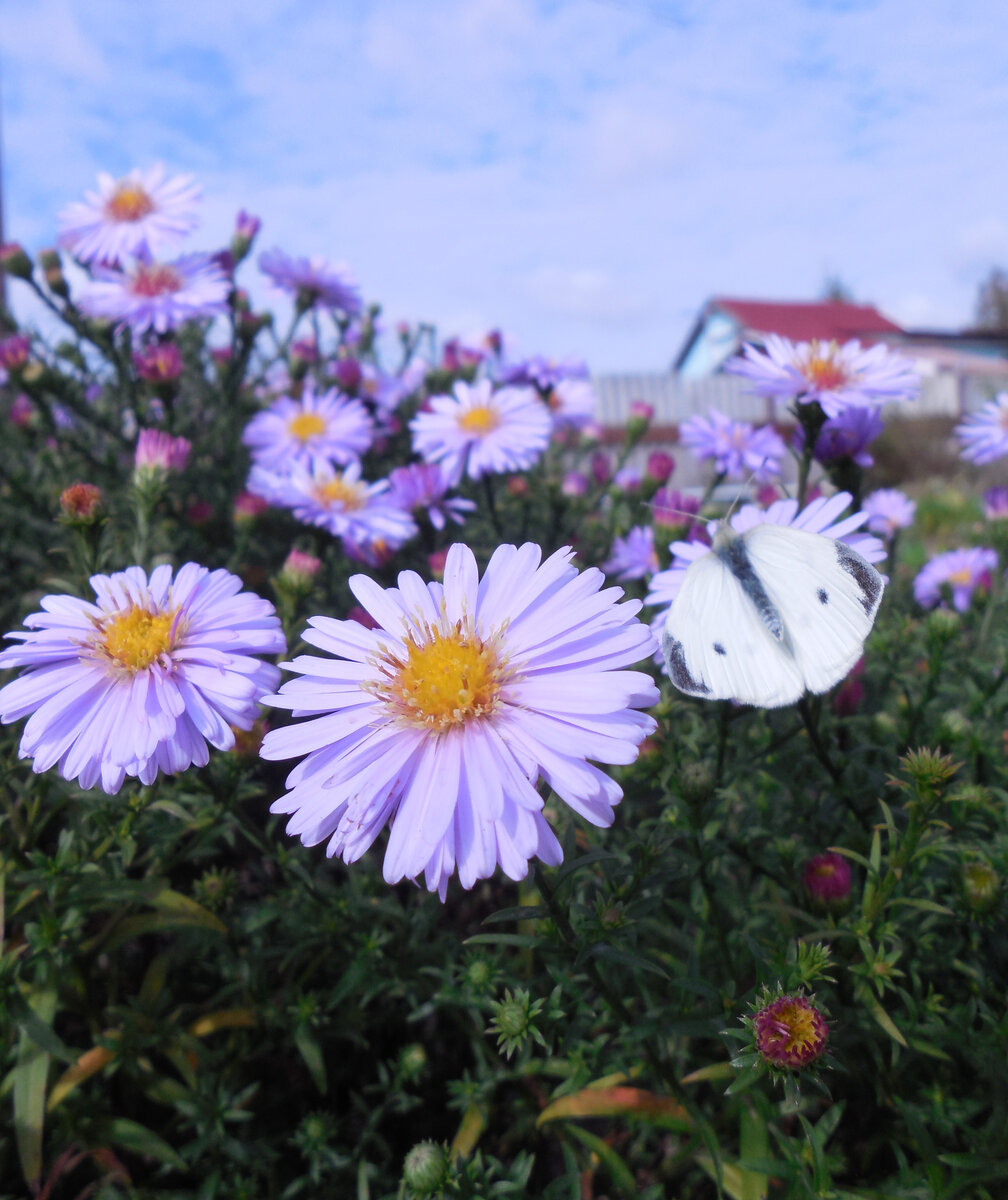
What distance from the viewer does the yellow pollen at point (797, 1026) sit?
1002 mm

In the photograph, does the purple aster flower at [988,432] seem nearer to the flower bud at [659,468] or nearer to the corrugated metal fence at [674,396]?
the flower bud at [659,468]

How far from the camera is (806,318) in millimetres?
28453

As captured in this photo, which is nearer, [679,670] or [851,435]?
[679,670]

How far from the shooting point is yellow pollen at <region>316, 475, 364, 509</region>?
96.6 inches

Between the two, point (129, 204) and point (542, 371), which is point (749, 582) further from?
point (129, 204)

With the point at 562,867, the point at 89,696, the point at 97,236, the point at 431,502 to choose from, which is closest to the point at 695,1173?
the point at 562,867

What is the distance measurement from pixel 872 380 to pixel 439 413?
147 centimetres

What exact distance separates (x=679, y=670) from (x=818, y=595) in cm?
28

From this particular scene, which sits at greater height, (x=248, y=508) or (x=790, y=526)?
(x=248, y=508)

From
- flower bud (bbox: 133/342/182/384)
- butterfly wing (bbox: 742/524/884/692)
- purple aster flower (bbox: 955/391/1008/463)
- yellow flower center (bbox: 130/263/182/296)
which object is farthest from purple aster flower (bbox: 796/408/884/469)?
yellow flower center (bbox: 130/263/182/296)

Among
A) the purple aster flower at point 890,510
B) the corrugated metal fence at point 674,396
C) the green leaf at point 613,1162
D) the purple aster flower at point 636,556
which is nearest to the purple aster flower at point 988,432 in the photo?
the purple aster flower at point 890,510

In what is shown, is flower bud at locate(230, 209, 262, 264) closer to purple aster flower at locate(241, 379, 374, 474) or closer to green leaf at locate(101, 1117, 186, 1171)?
purple aster flower at locate(241, 379, 374, 474)

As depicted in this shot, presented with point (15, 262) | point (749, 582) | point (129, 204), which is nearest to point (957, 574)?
point (749, 582)

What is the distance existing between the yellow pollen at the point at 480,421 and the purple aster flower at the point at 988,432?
1.53 metres
